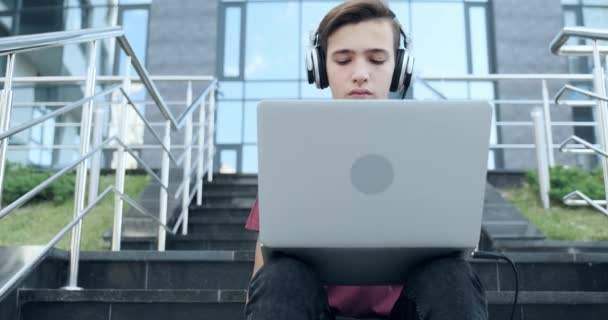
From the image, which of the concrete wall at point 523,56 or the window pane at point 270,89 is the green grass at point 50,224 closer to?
the window pane at point 270,89

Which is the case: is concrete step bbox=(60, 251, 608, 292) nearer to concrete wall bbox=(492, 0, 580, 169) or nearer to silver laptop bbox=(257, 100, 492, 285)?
silver laptop bbox=(257, 100, 492, 285)

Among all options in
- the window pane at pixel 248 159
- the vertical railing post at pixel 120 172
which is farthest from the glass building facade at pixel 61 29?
the vertical railing post at pixel 120 172

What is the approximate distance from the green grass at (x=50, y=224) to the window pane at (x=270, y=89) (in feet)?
10.0

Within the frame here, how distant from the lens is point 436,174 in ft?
2.65

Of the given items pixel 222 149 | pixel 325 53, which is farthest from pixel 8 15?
pixel 325 53

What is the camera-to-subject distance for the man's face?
4.02 ft

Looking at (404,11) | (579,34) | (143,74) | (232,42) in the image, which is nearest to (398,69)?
(579,34)

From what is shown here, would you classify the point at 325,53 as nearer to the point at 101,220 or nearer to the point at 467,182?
the point at 467,182

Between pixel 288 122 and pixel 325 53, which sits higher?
pixel 325 53

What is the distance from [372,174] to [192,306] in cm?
88

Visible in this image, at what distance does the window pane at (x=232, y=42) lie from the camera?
6902 millimetres

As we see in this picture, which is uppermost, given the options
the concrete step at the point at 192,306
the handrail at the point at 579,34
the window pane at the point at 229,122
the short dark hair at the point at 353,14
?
the window pane at the point at 229,122

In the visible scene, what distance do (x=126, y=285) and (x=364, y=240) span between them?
1308 mm

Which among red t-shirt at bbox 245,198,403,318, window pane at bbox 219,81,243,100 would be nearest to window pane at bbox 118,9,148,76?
window pane at bbox 219,81,243,100
